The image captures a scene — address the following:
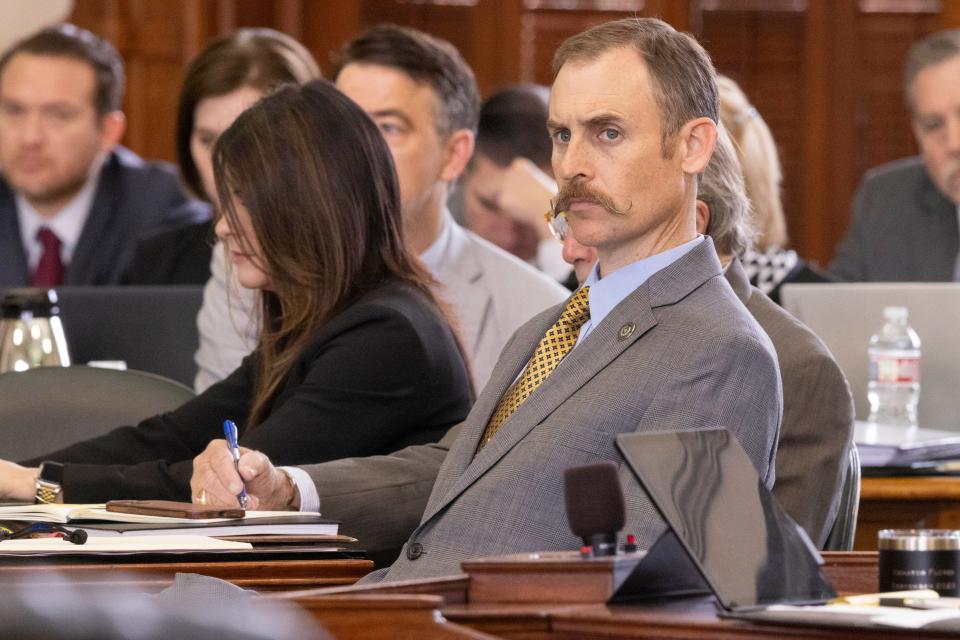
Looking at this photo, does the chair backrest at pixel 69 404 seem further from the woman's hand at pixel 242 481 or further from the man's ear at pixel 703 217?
the man's ear at pixel 703 217

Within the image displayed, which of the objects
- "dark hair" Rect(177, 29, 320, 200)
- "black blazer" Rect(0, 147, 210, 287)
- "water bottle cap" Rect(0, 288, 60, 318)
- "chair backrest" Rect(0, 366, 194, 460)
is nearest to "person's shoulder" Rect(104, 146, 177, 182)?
"black blazer" Rect(0, 147, 210, 287)

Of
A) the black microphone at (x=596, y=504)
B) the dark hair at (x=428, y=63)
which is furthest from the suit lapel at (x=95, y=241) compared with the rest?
the black microphone at (x=596, y=504)

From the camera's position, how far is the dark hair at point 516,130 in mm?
4578

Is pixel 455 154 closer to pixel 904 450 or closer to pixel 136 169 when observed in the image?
pixel 904 450

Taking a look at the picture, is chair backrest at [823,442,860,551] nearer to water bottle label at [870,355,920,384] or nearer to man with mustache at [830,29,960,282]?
water bottle label at [870,355,920,384]

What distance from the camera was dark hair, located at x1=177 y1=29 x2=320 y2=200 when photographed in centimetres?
382

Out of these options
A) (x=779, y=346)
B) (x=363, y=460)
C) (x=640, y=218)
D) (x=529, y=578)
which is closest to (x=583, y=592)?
(x=529, y=578)

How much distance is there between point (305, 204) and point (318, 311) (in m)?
0.15

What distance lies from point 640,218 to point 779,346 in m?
0.45

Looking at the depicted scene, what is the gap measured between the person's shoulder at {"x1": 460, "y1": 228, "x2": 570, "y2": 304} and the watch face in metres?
1.40

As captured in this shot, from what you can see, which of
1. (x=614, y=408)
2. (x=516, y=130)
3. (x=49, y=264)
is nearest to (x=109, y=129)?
(x=49, y=264)

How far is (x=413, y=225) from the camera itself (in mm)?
3373

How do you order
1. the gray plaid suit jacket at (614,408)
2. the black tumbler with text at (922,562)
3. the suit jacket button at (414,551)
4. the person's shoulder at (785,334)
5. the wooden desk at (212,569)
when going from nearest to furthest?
the black tumbler with text at (922,562) < the wooden desk at (212,569) < the gray plaid suit jacket at (614,408) < the suit jacket button at (414,551) < the person's shoulder at (785,334)

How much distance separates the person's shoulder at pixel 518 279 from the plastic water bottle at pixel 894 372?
67cm
